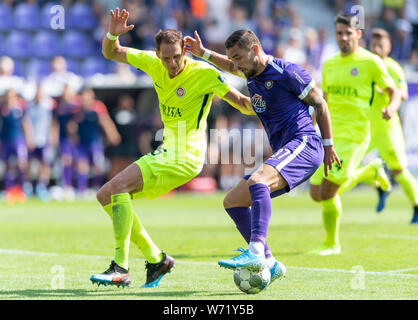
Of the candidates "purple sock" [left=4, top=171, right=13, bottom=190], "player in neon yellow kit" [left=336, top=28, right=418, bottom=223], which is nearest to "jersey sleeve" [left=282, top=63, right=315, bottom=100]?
"player in neon yellow kit" [left=336, top=28, right=418, bottom=223]

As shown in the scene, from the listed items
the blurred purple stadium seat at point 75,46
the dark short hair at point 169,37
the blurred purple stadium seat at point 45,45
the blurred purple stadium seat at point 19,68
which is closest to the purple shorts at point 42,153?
the blurred purple stadium seat at point 19,68

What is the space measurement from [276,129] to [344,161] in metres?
2.64

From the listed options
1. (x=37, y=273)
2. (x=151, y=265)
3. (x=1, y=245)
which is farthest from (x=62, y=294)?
(x=1, y=245)

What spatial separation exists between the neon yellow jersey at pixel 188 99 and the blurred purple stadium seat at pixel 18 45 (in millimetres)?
15899

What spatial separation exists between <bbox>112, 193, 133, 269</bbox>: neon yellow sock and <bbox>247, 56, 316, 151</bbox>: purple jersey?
4.46 feet

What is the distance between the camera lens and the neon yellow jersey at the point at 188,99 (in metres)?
6.87

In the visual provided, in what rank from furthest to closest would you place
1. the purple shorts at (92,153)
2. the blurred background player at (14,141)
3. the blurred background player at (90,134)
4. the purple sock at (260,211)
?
the purple shorts at (92,153) → the blurred background player at (90,134) → the blurred background player at (14,141) → the purple sock at (260,211)

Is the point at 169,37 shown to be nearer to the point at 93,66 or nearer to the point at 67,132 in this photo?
the point at 67,132

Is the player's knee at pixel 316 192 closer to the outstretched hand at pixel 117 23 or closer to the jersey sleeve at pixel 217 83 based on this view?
the jersey sleeve at pixel 217 83

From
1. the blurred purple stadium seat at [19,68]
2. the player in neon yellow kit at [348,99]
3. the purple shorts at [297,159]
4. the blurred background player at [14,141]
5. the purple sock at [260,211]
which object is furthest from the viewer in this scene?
the blurred purple stadium seat at [19,68]

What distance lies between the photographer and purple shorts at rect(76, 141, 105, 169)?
20.0m

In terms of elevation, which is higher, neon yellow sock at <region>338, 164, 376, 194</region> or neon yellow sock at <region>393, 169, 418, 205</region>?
neon yellow sock at <region>338, 164, 376, 194</region>

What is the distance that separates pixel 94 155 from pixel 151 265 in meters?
13.7

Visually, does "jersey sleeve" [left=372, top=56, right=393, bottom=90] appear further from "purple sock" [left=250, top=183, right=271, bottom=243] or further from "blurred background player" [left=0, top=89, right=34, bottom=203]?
"blurred background player" [left=0, top=89, right=34, bottom=203]
